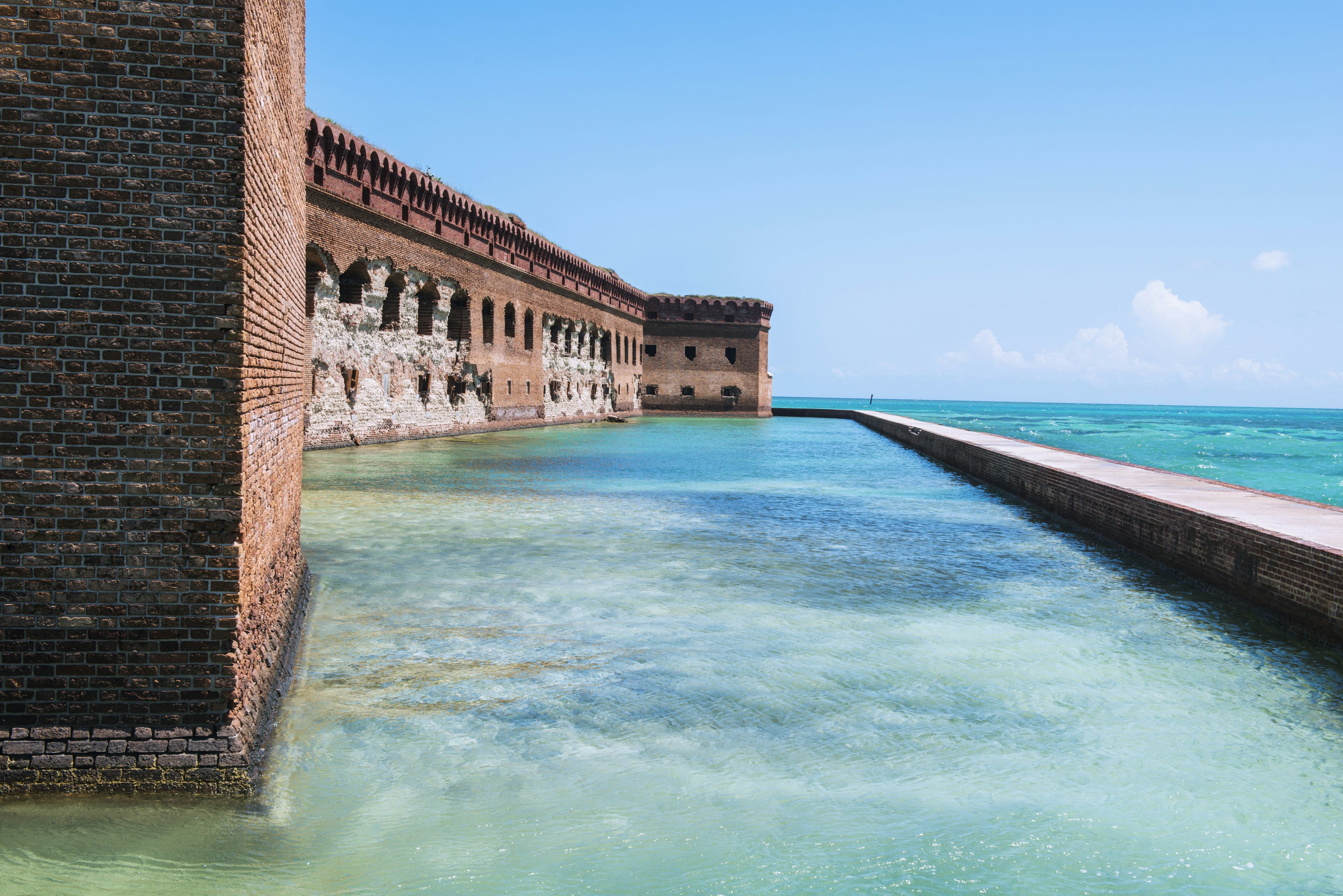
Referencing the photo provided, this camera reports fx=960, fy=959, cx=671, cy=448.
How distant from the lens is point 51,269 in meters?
3.43

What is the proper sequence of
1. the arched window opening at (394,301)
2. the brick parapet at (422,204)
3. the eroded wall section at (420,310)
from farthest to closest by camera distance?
the arched window opening at (394,301), the eroded wall section at (420,310), the brick parapet at (422,204)

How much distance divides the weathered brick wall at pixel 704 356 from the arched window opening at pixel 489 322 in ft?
63.7

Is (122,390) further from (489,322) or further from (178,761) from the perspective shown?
(489,322)

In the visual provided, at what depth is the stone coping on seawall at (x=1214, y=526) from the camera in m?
6.11

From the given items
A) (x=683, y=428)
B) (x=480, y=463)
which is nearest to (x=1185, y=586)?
(x=480, y=463)

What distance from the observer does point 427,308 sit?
2398 cm

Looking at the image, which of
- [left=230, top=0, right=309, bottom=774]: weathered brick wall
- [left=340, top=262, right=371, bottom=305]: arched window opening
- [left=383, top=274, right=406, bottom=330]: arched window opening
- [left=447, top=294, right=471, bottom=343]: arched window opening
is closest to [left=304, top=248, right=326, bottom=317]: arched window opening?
[left=340, top=262, right=371, bottom=305]: arched window opening

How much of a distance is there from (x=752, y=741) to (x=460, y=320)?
22.7m

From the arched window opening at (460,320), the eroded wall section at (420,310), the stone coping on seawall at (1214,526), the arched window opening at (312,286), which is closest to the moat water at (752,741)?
the stone coping on seawall at (1214,526)

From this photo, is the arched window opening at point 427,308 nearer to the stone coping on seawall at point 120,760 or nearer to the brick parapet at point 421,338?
the brick parapet at point 421,338

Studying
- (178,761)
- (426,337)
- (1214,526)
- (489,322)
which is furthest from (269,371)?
(489,322)

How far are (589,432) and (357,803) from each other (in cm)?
2577

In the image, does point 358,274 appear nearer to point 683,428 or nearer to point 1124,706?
point 683,428

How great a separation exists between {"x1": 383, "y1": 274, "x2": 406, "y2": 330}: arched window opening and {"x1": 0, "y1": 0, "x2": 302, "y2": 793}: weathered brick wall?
61.4ft
